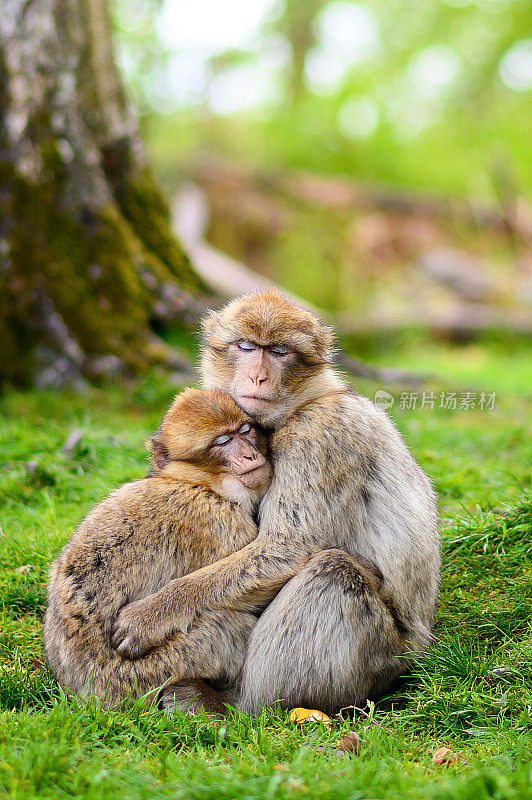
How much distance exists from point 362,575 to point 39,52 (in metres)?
5.34

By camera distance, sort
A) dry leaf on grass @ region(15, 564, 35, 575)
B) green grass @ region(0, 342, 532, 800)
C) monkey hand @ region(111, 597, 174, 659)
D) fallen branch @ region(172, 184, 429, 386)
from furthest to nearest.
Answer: fallen branch @ region(172, 184, 429, 386), dry leaf on grass @ region(15, 564, 35, 575), monkey hand @ region(111, 597, 174, 659), green grass @ region(0, 342, 532, 800)

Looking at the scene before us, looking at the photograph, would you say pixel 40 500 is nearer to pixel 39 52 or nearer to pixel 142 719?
pixel 142 719

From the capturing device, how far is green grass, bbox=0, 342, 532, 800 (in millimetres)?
2445

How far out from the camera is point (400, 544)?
11.0 feet

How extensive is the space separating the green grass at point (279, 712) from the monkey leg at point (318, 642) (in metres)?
0.12

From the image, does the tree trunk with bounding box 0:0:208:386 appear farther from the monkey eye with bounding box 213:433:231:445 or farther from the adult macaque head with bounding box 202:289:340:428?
the monkey eye with bounding box 213:433:231:445

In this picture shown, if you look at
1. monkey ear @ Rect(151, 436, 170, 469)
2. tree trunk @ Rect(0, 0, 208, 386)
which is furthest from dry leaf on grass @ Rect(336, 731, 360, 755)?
tree trunk @ Rect(0, 0, 208, 386)

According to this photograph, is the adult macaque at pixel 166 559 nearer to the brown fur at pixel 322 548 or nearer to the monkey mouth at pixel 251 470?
the monkey mouth at pixel 251 470

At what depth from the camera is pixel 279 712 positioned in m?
3.12

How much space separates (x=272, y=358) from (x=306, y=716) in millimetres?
1531

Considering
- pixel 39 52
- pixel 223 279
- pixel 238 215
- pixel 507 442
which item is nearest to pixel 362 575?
pixel 507 442

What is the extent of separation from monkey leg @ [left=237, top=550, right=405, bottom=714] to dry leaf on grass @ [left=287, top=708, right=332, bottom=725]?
0.05 metres

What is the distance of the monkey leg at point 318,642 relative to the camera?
3156 millimetres

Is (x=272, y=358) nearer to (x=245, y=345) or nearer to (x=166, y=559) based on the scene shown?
(x=245, y=345)
